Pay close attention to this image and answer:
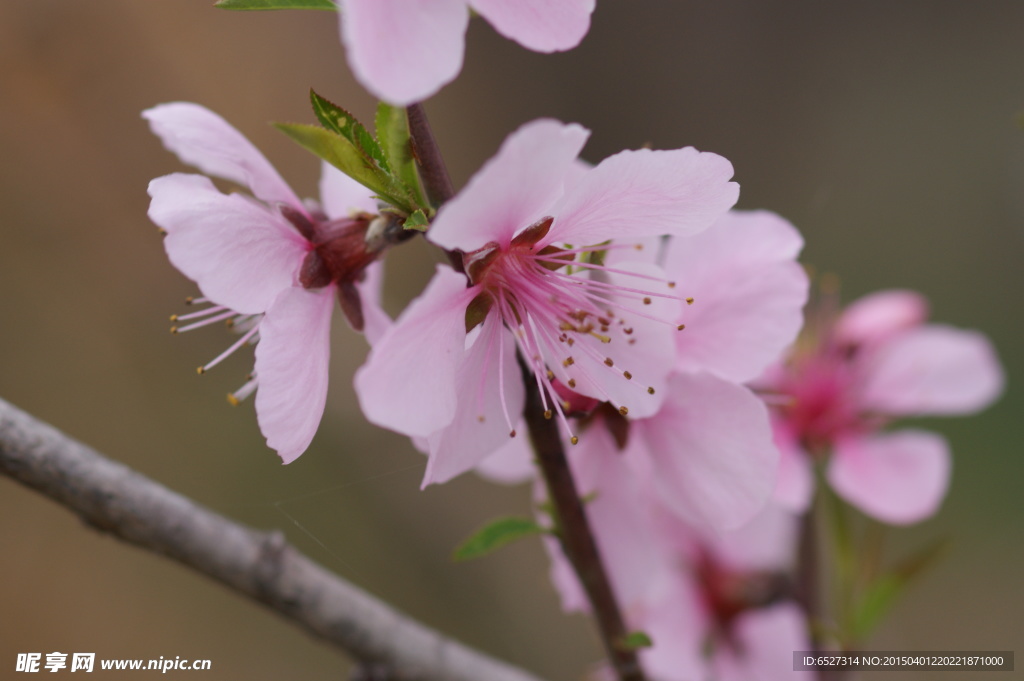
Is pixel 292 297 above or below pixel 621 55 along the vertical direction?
below

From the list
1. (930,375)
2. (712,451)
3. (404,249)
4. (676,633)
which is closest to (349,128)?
(712,451)

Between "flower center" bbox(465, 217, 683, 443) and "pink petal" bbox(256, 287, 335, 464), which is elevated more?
"flower center" bbox(465, 217, 683, 443)

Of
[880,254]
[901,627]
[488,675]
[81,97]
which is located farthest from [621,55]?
[488,675]

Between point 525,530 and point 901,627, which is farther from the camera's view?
point 901,627

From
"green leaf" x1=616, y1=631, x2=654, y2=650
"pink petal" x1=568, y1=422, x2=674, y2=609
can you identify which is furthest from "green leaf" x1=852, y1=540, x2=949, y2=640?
"green leaf" x1=616, y1=631, x2=654, y2=650

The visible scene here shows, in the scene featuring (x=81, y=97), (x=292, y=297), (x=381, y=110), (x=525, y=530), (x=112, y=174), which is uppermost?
(x=81, y=97)

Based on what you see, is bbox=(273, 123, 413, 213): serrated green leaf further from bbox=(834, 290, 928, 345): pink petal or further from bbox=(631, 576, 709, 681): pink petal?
bbox=(834, 290, 928, 345): pink petal

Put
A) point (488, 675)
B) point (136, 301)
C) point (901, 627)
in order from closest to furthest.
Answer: point (488, 675)
point (136, 301)
point (901, 627)

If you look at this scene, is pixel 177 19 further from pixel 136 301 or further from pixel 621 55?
pixel 621 55
